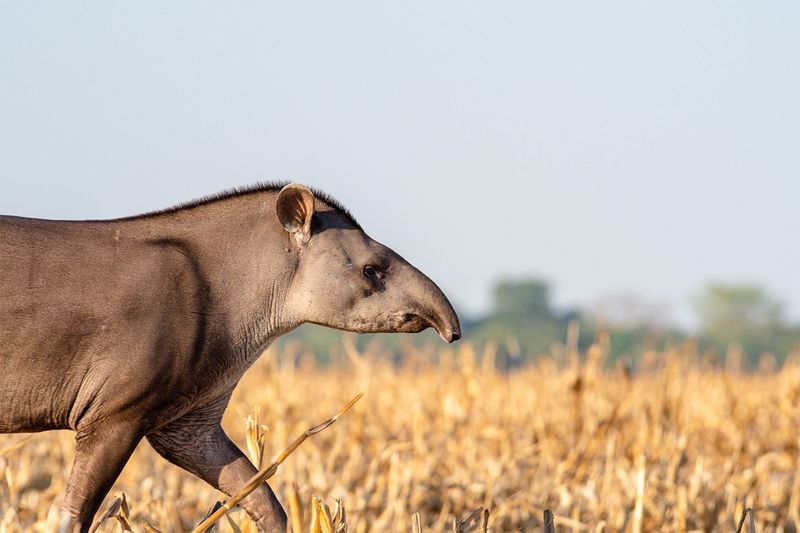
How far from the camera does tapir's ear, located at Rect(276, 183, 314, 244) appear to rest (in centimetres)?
390

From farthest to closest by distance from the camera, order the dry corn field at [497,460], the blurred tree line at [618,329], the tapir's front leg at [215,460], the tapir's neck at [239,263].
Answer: the blurred tree line at [618,329], the dry corn field at [497,460], the tapir's front leg at [215,460], the tapir's neck at [239,263]

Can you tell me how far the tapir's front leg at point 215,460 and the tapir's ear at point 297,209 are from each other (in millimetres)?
707

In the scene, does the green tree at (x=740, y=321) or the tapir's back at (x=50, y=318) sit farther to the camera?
the green tree at (x=740, y=321)

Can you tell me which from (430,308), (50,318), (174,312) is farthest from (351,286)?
(50,318)

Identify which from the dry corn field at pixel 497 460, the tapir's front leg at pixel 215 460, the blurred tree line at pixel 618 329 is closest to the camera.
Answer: the tapir's front leg at pixel 215 460

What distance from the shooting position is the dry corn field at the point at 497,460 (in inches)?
226

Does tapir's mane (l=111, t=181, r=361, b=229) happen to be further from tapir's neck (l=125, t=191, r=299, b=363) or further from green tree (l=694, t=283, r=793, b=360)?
green tree (l=694, t=283, r=793, b=360)

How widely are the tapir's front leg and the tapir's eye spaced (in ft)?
2.39

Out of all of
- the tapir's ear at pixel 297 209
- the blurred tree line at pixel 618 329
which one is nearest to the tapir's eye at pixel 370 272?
the tapir's ear at pixel 297 209

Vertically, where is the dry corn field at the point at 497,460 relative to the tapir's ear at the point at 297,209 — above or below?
below

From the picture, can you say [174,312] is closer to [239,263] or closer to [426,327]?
[239,263]

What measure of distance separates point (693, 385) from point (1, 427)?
28.4 feet

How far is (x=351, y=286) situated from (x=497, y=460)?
→ 3.89 m

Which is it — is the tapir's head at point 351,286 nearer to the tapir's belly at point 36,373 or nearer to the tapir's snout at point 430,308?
the tapir's snout at point 430,308
